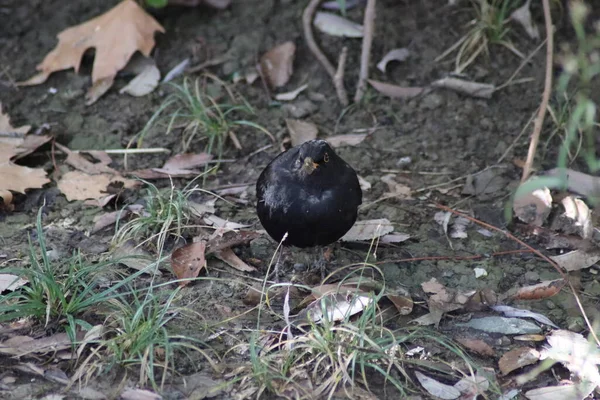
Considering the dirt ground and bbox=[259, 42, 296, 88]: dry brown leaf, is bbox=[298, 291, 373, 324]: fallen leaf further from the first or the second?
bbox=[259, 42, 296, 88]: dry brown leaf

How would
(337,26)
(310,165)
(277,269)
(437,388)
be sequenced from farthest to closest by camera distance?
1. (337,26)
2. (277,269)
3. (310,165)
4. (437,388)

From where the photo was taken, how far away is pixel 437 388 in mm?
3467

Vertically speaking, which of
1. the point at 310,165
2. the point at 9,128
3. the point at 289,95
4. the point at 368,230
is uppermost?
the point at 310,165

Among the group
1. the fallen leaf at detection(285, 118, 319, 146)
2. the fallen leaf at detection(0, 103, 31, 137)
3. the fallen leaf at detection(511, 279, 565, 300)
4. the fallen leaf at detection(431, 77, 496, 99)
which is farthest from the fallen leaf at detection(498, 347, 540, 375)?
the fallen leaf at detection(0, 103, 31, 137)

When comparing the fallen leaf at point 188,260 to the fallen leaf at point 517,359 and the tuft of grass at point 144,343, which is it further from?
the fallen leaf at point 517,359

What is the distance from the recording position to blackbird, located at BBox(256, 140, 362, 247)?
4.09m

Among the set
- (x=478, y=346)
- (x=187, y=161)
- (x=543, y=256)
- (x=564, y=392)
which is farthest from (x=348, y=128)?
(x=564, y=392)

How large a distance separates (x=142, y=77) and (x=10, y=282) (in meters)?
2.29

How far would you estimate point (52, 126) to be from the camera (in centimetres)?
533

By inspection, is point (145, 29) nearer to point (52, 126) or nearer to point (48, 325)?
point (52, 126)

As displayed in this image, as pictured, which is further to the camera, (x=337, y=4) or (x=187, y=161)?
(x=337, y=4)

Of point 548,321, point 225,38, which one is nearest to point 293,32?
point 225,38

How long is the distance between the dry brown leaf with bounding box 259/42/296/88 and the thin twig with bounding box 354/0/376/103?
1.67ft

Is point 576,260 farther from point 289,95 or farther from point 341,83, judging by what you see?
point 289,95
